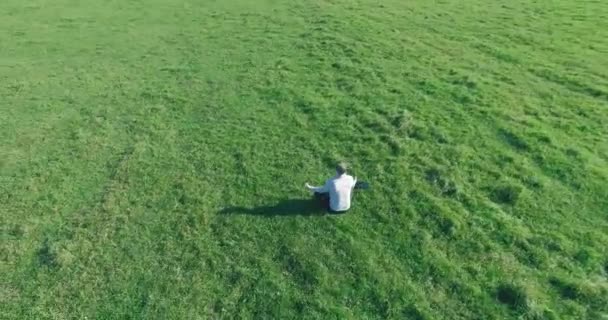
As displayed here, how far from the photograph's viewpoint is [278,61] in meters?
22.9

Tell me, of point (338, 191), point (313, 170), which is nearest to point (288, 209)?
point (338, 191)

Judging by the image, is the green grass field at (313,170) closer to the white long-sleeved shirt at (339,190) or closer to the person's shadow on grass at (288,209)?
the person's shadow on grass at (288,209)

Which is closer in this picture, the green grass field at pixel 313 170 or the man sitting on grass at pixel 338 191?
the green grass field at pixel 313 170

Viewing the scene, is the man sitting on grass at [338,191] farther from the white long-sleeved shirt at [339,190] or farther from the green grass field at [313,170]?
the green grass field at [313,170]

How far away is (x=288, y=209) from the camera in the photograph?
1428 cm

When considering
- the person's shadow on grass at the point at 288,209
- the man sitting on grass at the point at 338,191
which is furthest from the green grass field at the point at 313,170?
the man sitting on grass at the point at 338,191

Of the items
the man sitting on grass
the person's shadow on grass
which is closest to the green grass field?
the person's shadow on grass

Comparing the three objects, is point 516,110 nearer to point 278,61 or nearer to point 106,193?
point 278,61

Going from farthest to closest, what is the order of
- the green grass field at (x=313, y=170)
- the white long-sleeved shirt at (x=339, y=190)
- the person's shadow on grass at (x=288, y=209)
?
1. the person's shadow on grass at (x=288, y=209)
2. the white long-sleeved shirt at (x=339, y=190)
3. the green grass field at (x=313, y=170)

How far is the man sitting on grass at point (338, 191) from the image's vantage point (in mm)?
13375

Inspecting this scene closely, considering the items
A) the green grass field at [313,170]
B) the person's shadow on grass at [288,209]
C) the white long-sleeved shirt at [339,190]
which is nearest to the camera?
the green grass field at [313,170]

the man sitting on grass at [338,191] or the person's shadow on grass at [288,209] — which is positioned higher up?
the man sitting on grass at [338,191]

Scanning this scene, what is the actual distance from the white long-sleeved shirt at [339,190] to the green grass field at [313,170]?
377 millimetres

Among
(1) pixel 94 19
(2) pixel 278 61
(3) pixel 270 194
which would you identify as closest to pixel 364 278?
(3) pixel 270 194
